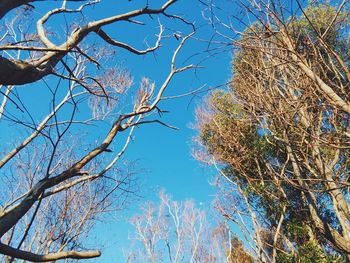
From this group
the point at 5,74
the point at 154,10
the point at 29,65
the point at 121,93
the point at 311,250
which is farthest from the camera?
the point at 311,250

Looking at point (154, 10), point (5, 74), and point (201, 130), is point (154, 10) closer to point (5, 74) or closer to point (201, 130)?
point (5, 74)

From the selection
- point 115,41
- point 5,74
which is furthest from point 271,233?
point 5,74

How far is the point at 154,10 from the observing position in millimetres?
2283

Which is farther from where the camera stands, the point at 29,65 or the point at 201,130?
the point at 201,130

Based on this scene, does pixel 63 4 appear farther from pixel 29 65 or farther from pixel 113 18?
pixel 29 65

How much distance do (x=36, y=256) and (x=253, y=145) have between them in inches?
355

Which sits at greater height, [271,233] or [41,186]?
[271,233]

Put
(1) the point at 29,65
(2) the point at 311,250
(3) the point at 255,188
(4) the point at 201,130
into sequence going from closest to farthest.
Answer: (1) the point at 29,65 → (2) the point at 311,250 → (3) the point at 255,188 → (4) the point at 201,130

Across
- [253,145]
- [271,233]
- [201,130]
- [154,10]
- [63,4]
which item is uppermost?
[201,130]

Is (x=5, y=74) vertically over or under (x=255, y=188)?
under

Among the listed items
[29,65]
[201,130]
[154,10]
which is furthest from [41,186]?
[201,130]

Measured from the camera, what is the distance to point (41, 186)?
158 cm

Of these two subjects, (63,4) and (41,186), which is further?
(63,4)

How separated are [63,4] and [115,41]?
621 millimetres
